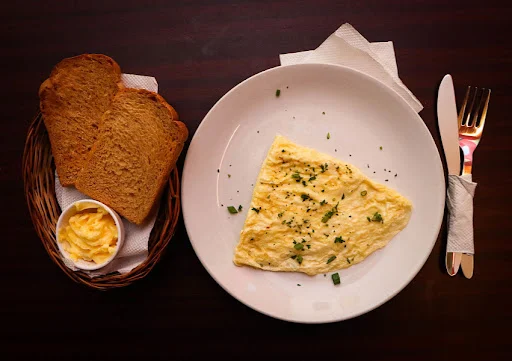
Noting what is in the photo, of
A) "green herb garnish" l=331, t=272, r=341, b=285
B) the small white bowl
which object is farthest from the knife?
the small white bowl

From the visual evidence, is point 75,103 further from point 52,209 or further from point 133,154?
point 52,209

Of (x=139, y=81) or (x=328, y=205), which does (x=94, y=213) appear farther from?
(x=328, y=205)

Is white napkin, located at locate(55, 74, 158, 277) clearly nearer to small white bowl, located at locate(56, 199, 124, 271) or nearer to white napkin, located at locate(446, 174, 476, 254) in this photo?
small white bowl, located at locate(56, 199, 124, 271)

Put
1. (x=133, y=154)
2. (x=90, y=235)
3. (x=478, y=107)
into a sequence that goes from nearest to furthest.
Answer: (x=90, y=235), (x=133, y=154), (x=478, y=107)

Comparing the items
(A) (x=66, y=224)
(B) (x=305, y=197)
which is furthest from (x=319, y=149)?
(A) (x=66, y=224)

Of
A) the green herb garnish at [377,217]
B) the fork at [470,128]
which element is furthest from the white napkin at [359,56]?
the green herb garnish at [377,217]

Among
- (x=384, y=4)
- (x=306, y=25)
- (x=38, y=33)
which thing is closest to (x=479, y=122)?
(x=384, y=4)
